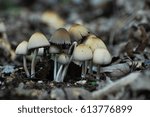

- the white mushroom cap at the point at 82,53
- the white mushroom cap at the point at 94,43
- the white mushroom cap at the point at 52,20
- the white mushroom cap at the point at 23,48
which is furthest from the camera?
the white mushroom cap at the point at 52,20

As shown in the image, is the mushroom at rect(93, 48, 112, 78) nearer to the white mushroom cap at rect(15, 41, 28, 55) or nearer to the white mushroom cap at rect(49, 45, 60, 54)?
the white mushroom cap at rect(49, 45, 60, 54)

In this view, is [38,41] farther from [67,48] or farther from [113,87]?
[113,87]

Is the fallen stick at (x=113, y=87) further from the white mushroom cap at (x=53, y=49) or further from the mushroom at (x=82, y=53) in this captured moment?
the white mushroom cap at (x=53, y=49)

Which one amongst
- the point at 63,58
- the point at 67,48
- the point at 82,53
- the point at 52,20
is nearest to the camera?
the point at 82,53

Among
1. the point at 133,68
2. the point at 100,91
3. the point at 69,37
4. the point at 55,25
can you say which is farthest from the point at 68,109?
the point at 55,25

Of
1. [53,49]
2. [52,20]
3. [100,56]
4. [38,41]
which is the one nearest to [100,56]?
[100,56]

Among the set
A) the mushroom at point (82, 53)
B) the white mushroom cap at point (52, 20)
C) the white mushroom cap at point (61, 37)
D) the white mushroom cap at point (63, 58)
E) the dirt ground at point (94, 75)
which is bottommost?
the white mushroom cap at point (52, 20)

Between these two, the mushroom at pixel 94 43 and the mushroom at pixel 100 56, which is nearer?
the mushroom at pixel 100 56

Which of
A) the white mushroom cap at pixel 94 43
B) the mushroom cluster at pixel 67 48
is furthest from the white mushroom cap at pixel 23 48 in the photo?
the white mushroom cap at pixel 94 43
